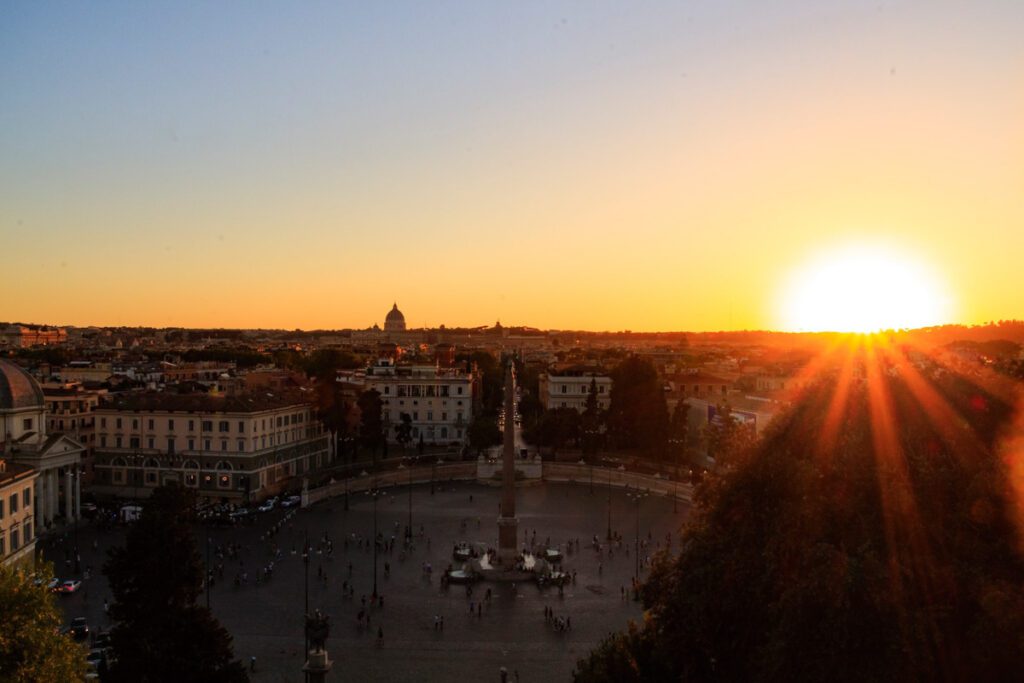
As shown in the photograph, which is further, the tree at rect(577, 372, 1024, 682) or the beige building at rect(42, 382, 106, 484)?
the beige building at rect(42, 382, 106, 484)

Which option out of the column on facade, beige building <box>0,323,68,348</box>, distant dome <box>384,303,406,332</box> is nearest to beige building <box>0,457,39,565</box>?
the column on facade

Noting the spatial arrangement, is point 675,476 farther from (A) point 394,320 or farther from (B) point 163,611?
(A) point 394,320

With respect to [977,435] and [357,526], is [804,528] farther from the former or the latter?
[357,526]

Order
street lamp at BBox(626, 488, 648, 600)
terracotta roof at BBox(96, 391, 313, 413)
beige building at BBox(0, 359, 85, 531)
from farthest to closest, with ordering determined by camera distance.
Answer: terracotta roof at BBox(96, 391, 313, 413) < beige building at BBox(0, 359, 85, 531) < street lamp at BBox(626, 488, 648, 600)

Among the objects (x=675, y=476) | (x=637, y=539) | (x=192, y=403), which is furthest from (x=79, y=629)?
(x=675, y=476)

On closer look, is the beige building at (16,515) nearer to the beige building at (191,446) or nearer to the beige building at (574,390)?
the beige building at (191,446)

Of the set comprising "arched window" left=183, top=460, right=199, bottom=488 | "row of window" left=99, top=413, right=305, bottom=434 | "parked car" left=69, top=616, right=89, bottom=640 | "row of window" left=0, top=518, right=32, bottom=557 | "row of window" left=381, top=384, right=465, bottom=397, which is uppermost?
"row of window" left=381, top=384, right=465, bottom=397

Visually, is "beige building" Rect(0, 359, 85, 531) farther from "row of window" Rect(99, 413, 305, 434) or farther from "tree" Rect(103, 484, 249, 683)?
"tree" Rect(103, 484, 249, 683)
